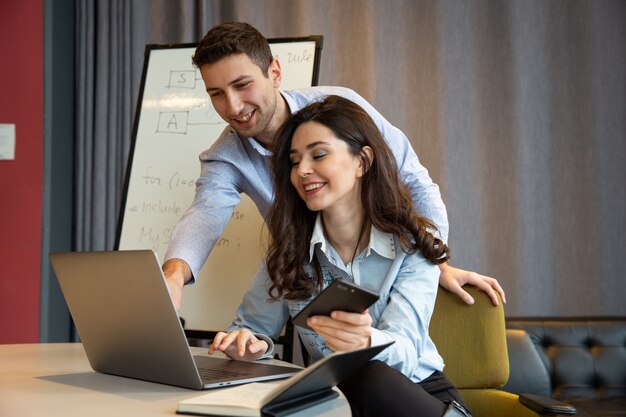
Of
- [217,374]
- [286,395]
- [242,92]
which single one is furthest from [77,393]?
[242,92]

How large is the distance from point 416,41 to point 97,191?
4.95ft

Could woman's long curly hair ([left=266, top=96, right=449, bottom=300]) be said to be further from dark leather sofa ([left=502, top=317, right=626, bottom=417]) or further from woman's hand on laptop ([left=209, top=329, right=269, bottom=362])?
dark leather sofa ([left=502, top=317, right=626, bottom=417])

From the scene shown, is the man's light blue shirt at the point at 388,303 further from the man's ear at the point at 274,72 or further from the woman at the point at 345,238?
the man's ear at the point at 274,72

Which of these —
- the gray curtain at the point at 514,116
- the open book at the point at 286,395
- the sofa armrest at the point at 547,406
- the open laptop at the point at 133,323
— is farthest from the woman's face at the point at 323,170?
the gray curtain at the point at 514,116

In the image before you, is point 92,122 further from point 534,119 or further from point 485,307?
point 485,307

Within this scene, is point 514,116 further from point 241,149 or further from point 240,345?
point 240,345

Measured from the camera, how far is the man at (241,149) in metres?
1.97

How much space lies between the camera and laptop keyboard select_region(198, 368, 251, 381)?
1.25 metres

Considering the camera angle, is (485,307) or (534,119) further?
(534,119)

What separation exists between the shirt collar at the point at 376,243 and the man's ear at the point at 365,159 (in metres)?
0.16

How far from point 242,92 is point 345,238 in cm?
50

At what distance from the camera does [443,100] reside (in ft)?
10.6

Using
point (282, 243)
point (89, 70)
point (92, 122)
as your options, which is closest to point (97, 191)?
point (92, 122)

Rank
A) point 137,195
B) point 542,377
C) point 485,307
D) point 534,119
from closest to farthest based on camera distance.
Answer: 1. point 485,307
2. point 542,377
3. point 137,195
4. point 534,119
